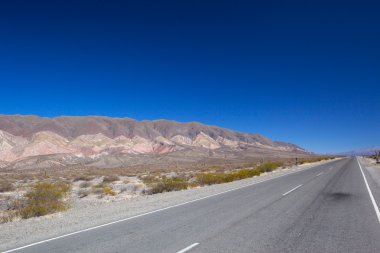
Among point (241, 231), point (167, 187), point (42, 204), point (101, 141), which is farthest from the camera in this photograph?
point (101, 141)

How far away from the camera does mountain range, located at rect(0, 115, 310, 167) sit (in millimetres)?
84750

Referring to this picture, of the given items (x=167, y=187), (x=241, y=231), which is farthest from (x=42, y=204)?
(x=167, y=187)

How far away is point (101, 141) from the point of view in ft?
372

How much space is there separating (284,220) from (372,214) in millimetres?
3124

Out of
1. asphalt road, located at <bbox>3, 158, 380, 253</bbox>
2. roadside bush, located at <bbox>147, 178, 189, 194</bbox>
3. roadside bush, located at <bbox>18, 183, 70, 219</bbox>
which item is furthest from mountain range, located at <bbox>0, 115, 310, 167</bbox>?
asphalt road, located at <bbox>3, 158, 380, 253</bbox>

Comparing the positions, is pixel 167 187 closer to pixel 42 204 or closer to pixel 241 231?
pixel 42 204

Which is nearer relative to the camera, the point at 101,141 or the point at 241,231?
the point at 241,231

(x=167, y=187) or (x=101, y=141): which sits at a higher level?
(x=101, y=141)

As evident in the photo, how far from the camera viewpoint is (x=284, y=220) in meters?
9.62

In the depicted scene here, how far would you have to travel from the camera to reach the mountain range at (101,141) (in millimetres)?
84750

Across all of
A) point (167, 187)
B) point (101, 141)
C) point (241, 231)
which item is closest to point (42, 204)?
point (241, 231)

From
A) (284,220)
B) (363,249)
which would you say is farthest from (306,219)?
(363,249)

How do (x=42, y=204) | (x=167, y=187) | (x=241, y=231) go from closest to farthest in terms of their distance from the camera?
(x=241, y=231)
(x=42, y=204)
(x=167, y=187)

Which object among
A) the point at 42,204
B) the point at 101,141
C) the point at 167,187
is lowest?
the point at 42,204
